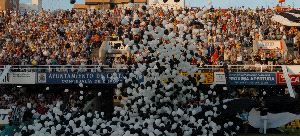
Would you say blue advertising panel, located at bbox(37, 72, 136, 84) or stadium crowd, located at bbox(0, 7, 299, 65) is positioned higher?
stadium crowd, located at bbox(0, 7, 299, 65)

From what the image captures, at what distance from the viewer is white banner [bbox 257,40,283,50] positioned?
35.6m

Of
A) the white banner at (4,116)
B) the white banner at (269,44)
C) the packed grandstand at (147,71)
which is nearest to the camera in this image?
the packed grandstand at (147,71)

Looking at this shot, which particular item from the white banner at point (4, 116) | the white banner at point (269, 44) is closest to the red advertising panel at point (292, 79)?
the white banner at point (269, 44)

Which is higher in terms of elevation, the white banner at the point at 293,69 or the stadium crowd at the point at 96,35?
the stadium crowd at the point at 96,35

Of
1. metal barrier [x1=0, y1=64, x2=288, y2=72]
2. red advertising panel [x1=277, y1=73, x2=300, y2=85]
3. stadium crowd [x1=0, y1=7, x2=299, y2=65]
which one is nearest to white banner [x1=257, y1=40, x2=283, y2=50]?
stadium crowd [x1=0, y1=7, x2=299, y2=65]

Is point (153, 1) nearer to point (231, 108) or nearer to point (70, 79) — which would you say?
point (70, 79)

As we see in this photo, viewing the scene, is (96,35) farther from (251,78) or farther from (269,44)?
(251,78)

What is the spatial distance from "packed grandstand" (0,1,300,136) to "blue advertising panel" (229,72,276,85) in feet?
0.17

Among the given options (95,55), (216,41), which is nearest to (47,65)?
(95,55)

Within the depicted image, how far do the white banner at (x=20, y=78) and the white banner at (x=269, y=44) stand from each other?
1334cm

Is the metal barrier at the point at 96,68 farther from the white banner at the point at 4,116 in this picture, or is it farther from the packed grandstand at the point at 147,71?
the white banner at the point at 4,116

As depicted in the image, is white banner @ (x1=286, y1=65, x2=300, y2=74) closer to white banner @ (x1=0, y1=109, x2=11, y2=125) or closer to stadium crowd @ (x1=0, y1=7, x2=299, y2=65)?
stadium crowd @ (x1=0, y1=7, x2=299, y2=65)

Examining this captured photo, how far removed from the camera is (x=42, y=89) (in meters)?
33.7

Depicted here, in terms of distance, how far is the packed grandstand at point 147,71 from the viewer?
16234 mm
